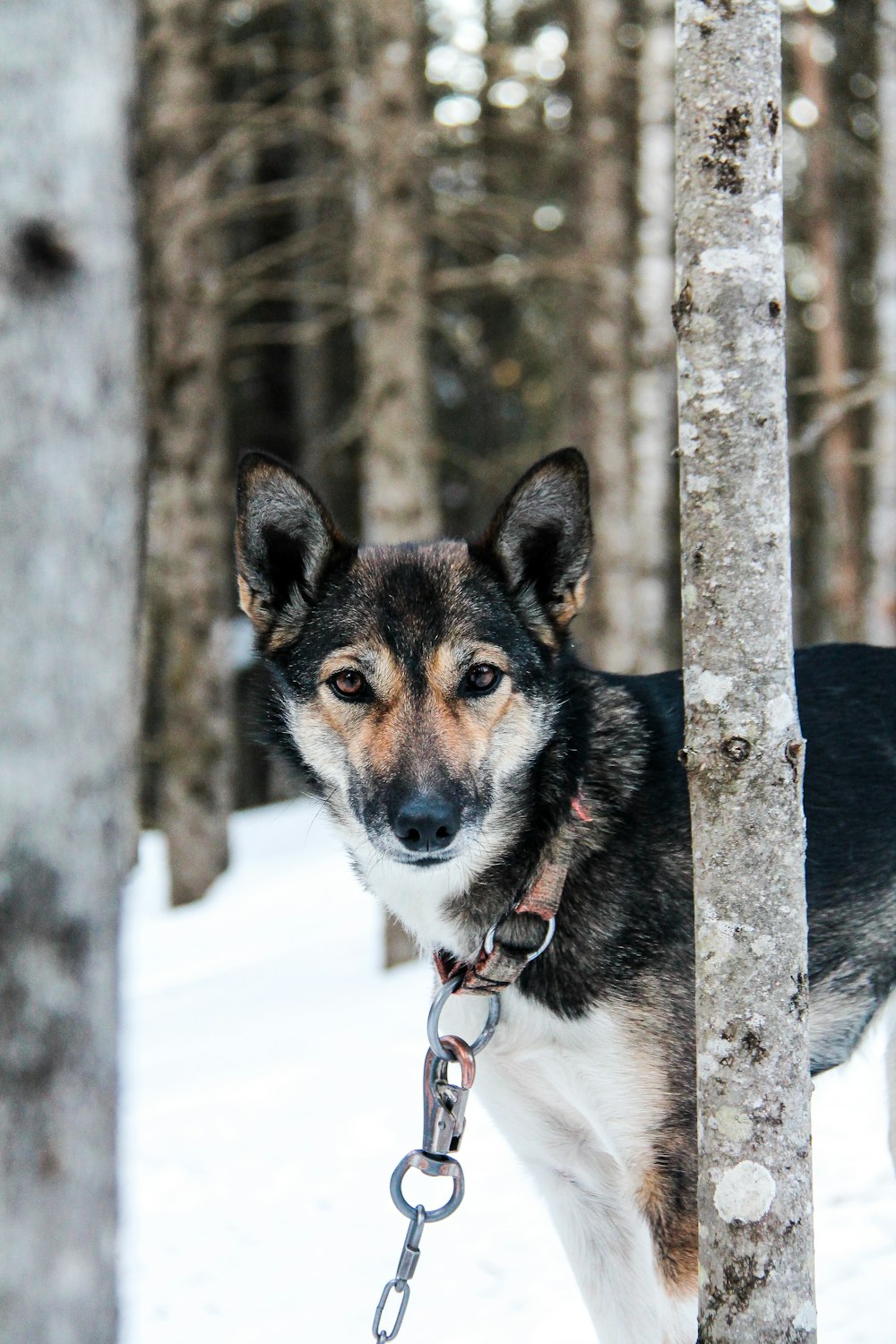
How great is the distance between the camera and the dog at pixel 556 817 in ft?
9.48

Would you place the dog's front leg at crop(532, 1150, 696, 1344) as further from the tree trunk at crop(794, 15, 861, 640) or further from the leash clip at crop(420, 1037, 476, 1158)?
the tree trunk at crop(794, 15, 861, 640)

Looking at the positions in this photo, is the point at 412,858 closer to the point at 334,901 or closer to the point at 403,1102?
the point at 403,1102

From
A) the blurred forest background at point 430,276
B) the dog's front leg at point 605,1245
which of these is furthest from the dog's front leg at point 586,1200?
the blurred forest background at point 430,276

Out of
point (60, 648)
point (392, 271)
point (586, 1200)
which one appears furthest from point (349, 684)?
point (392, 271)

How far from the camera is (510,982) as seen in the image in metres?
2.88

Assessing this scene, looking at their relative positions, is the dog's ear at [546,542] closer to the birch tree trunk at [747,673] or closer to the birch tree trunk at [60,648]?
the birch tree trunk at [747,673]

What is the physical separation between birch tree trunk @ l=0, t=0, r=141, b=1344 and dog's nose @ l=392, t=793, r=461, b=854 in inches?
59.6

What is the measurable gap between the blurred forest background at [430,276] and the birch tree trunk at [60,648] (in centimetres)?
13

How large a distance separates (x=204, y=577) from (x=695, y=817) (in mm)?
8216

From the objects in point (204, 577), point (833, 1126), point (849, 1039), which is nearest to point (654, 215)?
point (204, 577)

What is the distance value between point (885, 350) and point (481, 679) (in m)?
7.98

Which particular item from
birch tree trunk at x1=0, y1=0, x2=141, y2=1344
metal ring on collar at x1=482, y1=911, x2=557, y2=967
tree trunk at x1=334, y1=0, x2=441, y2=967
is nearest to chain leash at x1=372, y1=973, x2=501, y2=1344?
metal ring on collar at x1=482, y1=911, x2=557, y2=967

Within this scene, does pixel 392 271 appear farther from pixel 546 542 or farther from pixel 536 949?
pixel 536 949

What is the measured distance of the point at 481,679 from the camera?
321cm
